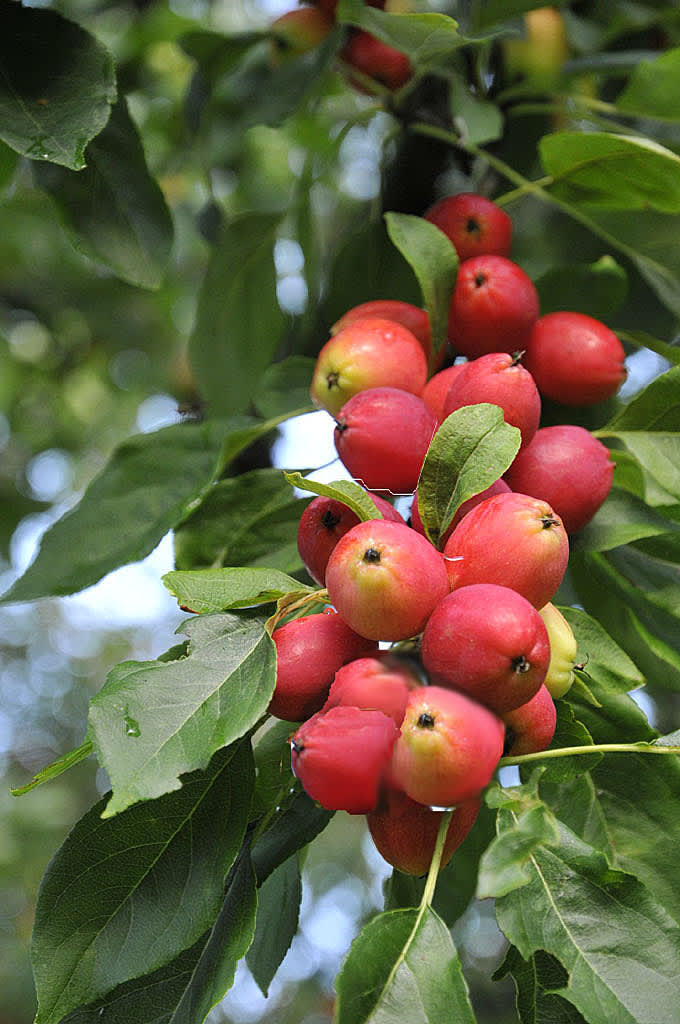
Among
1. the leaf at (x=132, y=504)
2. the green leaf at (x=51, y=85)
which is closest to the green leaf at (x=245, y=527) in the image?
the leaf at (x=132, y=504)

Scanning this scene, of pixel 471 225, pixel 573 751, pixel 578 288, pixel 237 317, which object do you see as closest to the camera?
pixel 573 751

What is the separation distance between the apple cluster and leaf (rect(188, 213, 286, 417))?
0.46 meters

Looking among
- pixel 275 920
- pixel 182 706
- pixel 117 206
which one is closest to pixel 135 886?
pixel 182 706

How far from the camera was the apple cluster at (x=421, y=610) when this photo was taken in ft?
1.83

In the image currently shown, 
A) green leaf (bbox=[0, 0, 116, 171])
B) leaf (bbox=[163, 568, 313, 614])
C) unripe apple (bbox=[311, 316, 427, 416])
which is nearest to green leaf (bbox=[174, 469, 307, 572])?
unripe apple (bbox=[311, 316, 427, 416])

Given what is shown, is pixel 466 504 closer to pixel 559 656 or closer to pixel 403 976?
pixel 559 656

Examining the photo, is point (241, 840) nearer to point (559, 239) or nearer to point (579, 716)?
point (579, 716)

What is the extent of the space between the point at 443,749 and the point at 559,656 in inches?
6.6

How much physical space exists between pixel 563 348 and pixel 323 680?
45cm

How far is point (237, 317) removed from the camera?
1.34 metres

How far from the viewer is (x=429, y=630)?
0.60 m

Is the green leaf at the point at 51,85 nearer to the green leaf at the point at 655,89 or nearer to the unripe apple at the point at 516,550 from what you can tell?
the unripe apple at the point at 516,550

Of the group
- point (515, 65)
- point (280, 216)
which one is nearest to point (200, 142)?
point (280, 216)

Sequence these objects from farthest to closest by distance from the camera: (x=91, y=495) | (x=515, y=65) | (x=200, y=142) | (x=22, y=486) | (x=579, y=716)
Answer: (x=22, y=486)
(x=200, y=142)
(x=515, y=65)
(x=91, y=495)
(x=579, y=716)
